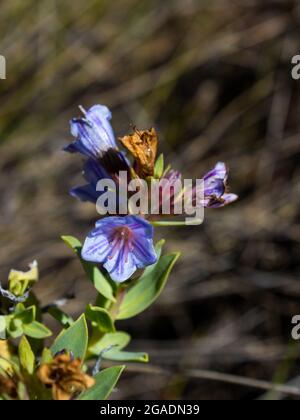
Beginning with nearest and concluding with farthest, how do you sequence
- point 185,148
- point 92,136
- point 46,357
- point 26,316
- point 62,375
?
point 62,375, point 46,357, point 26,316, point 92,136, point 185,148

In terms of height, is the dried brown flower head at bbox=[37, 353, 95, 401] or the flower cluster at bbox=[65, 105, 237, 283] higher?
the flower cluster at bbox=[65, 105, 237, 283]

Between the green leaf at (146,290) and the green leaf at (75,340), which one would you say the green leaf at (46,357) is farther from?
the green leaf at (146,290)

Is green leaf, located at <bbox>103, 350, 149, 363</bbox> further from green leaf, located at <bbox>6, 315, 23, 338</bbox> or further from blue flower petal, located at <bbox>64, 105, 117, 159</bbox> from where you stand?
blue flower petal, located at <bbox>64, 105, 117, 159</bbox>

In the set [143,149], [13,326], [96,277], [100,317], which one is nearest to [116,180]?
[143,149]

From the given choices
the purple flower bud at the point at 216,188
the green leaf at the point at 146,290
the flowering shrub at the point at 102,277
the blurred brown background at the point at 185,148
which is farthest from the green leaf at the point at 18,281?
the blurred brown background at the point at 185,148

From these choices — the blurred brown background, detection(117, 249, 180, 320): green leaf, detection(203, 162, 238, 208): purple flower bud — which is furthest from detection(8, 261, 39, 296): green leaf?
the blurred brown background

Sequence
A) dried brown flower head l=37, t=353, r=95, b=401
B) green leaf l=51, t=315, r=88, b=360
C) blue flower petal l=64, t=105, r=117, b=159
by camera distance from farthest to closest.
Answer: blue flower petal l=64, t=105, r=117, b=159 → green leaf l=51, t=315, r=88, b=360 → dried brown flower head l=37, t=353, r=95, b=401

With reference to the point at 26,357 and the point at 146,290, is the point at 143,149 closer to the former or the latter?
the point at 146,290

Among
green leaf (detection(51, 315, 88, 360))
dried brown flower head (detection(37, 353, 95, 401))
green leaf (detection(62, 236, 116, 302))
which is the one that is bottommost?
dried brown flower head (detection(37, 353, 95, 401))

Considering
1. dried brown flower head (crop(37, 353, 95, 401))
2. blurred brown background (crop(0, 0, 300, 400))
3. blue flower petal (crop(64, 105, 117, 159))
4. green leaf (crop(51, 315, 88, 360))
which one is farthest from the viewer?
blurred brown background (crop(0, 0, 300, 400))
